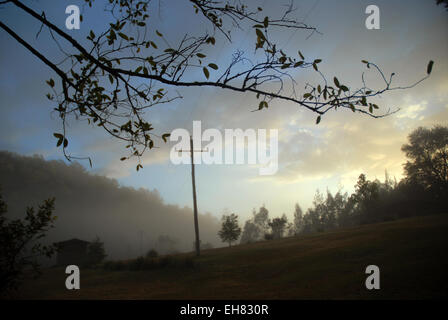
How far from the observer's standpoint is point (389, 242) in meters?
15.6

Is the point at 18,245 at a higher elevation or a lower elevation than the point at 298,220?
higher

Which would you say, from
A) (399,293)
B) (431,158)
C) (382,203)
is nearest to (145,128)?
(399,293)

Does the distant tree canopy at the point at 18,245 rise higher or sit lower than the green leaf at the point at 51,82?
lower

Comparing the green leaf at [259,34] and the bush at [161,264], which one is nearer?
the green leaf at [259,34]

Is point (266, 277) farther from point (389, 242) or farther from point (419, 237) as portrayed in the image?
point (419, 237)

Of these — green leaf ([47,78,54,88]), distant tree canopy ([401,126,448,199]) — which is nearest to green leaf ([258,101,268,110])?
green leaf ([47,78,54,88])

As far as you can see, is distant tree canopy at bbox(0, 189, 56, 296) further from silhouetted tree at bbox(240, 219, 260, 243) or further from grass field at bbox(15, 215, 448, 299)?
silhouetted tree at bbox(240, 219, 260, 243)

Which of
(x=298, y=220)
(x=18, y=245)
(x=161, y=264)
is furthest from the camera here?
(x=298, y=220)

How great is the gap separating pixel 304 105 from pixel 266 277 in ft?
41.5

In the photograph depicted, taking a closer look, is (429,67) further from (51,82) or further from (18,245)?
(18,245)

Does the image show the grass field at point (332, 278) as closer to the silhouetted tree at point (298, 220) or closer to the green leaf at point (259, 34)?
the green leaf at point (259, 34)

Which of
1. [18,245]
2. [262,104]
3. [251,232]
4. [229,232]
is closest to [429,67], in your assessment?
[262,104]

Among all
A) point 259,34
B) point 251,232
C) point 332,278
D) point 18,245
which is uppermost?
point 259,34

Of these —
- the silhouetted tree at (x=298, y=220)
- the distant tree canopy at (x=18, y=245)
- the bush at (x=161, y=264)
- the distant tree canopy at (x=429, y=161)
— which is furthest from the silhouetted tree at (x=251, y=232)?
the distant tree canopy at (x=18, y=245)
